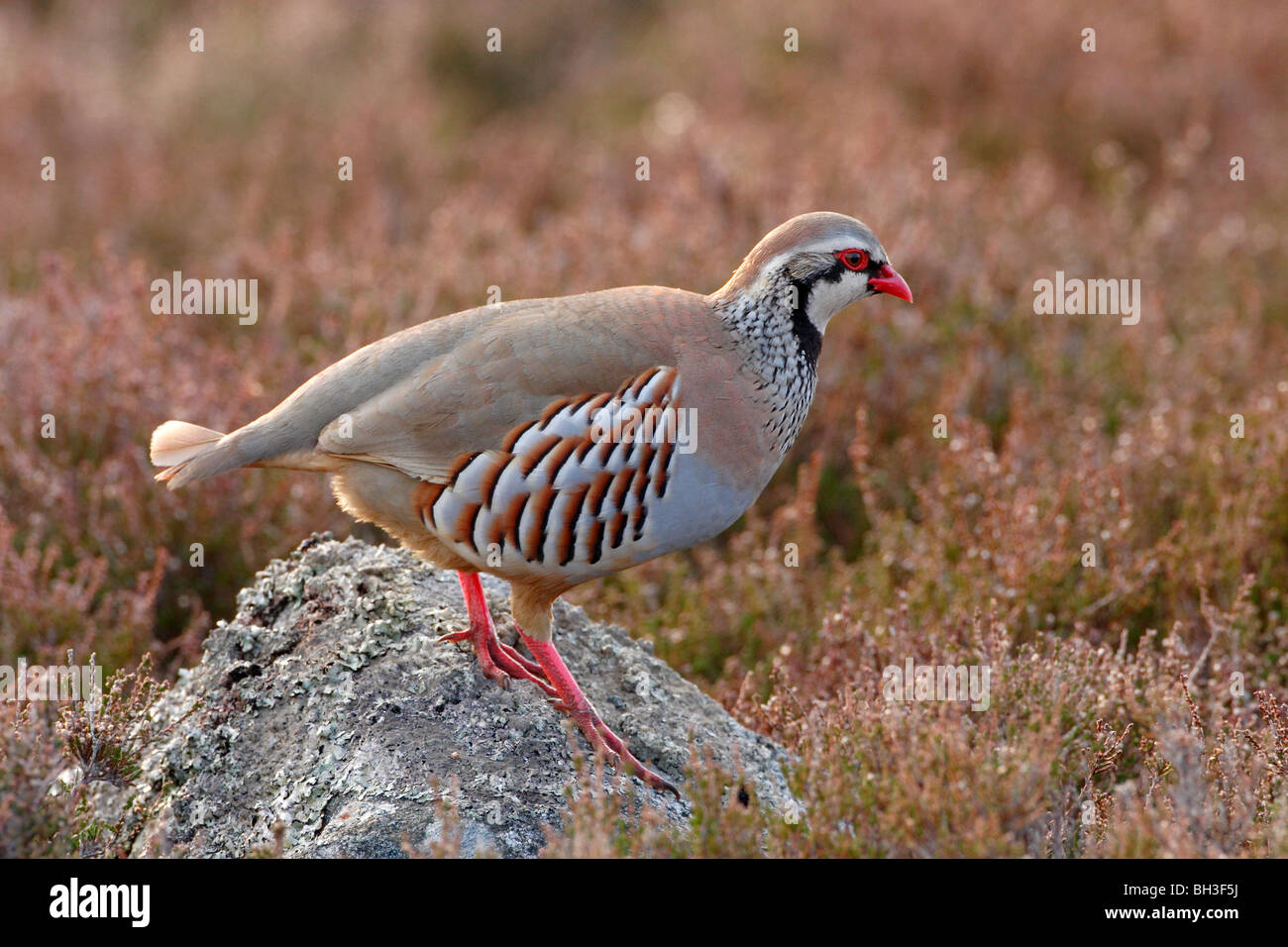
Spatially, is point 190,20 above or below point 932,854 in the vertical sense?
above

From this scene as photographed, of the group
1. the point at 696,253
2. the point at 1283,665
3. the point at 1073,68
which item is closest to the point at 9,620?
the point at 696,253

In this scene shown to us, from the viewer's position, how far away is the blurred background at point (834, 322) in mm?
4168

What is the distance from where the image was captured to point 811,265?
145 inches

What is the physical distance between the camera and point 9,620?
15.0ft

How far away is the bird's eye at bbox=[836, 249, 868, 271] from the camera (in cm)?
370

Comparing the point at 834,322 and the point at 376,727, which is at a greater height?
the point at 834,322

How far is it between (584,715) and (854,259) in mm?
1469

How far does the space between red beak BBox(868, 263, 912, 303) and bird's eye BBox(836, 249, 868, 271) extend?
7 cm

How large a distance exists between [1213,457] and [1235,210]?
5154mm
